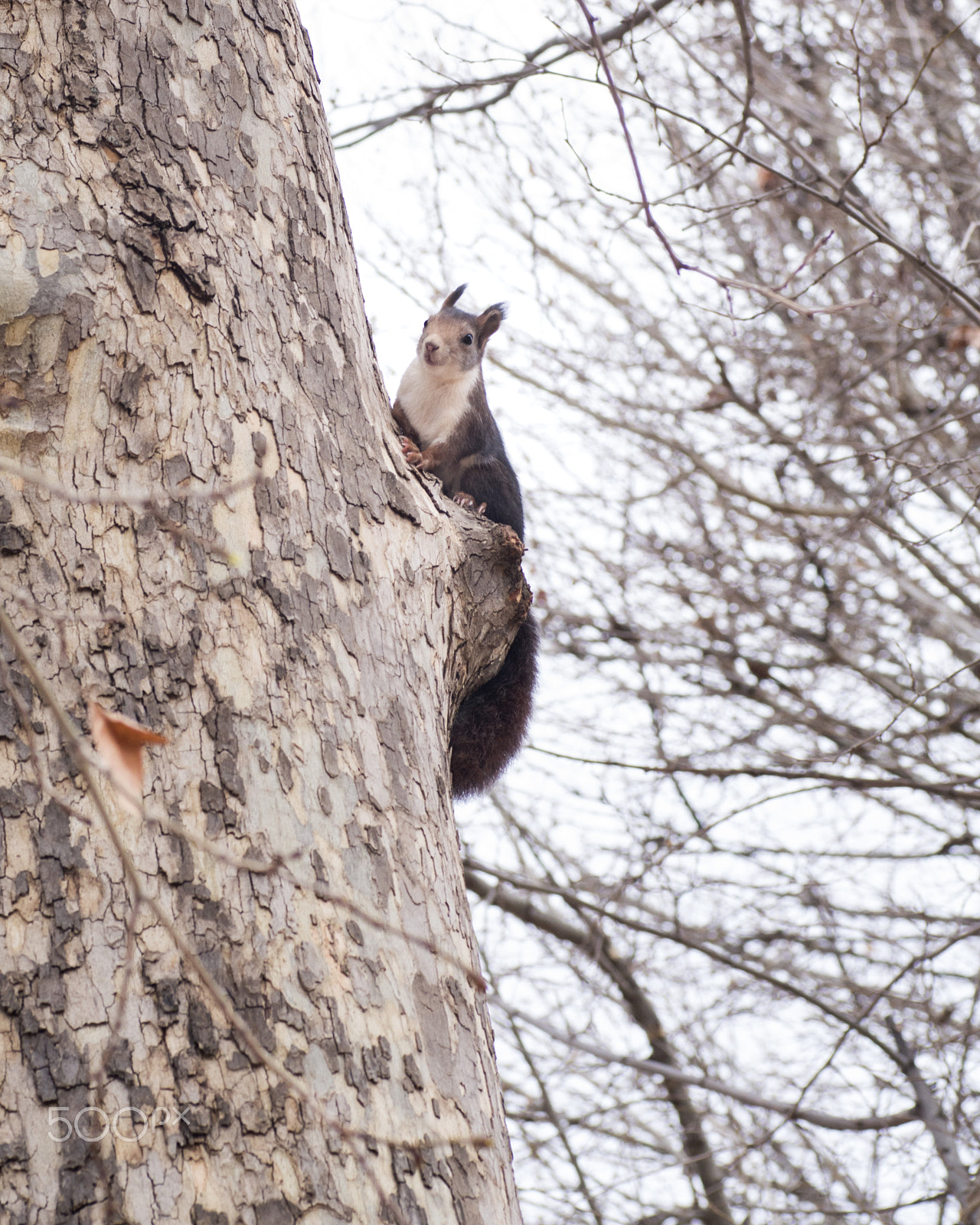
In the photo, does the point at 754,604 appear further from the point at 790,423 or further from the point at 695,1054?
the point at 695,1054

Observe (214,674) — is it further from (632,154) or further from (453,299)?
(453,299)

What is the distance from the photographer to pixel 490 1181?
1.42m

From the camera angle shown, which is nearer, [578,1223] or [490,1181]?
[490,1181]

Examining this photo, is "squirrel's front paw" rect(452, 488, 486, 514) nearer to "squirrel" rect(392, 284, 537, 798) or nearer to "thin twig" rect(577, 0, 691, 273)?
"squirrel" rect(392, 284, 537, 798)

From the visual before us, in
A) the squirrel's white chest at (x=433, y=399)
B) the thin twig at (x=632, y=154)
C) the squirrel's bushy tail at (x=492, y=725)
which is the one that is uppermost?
the squirrel's white chest at (x=433, y=399)

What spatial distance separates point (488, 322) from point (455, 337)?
1.02 feet

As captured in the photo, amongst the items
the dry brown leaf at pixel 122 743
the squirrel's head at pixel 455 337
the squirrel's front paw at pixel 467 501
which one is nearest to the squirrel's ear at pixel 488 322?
the squirrel's head at pixel 455 337

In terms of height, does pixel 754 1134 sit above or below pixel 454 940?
above

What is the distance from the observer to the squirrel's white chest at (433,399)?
3.96 meters

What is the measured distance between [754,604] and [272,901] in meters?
5.12

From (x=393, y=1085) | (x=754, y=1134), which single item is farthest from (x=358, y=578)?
(x=754, y=1134)

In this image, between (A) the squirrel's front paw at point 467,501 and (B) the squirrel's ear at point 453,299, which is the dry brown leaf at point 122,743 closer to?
(A) the squirrel's front paw at point 467,501

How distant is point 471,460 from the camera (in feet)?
12.8

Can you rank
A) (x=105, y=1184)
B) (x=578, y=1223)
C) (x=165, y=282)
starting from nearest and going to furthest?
(x=105, y=1184) → (x=165, y=282) → (x=578, y=1223)
